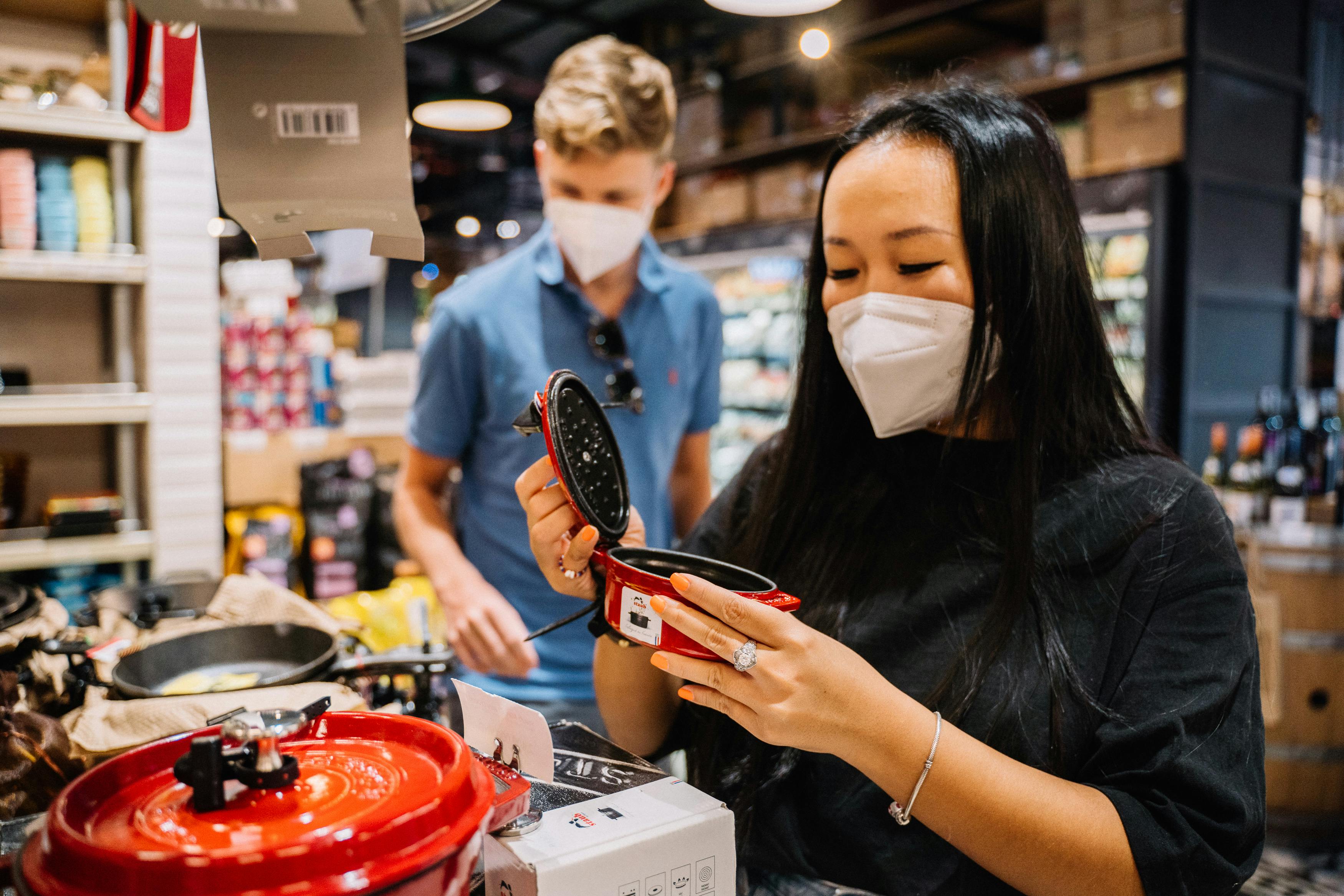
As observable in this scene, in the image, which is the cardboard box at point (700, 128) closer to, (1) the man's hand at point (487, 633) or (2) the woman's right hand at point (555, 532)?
(1) the man's hand at point (487, 633)

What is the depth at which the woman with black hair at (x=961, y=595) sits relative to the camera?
0.89 metres

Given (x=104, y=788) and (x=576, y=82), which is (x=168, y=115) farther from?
(x=576, y=82)

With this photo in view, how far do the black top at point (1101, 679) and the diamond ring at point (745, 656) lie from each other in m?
0.38

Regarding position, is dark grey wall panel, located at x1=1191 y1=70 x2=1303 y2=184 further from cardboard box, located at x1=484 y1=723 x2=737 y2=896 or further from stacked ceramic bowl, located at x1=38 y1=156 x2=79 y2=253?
stacked ceramic bowl, located at x1=38 y1=156 x2=79 y2=253

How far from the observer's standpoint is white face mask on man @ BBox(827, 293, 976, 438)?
44.8 inches

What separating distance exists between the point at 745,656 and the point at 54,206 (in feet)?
10.4

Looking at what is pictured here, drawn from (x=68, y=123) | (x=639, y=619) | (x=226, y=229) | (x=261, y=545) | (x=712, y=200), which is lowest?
(x=261, y=545)

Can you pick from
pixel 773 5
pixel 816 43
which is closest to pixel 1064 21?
pixel 816 43

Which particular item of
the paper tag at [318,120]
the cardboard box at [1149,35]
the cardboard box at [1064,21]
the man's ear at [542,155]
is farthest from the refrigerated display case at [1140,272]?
the paper tag at [318,120]

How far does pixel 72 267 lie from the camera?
292 cm

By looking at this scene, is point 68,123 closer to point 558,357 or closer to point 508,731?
point 558,357

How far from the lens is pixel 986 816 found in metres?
0.89

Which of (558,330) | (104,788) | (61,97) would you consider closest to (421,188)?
(61,97)

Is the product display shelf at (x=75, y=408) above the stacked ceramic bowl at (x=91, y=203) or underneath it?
underneath
